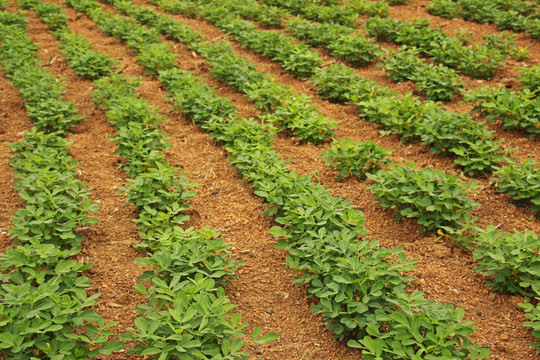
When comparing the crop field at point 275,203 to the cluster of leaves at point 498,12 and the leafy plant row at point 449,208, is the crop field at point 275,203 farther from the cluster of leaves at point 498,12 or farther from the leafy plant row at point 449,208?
the cluster of leaves at point 498,12

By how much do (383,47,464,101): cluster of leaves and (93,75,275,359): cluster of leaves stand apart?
3416 mm

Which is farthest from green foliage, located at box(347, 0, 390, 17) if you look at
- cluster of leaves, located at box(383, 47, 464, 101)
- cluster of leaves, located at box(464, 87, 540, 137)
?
cluster of leaves, located at box(464, 87, 540, 137)

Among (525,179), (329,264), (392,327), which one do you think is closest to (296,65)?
(525,179)

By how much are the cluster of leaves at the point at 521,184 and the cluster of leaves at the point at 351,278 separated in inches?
57.2

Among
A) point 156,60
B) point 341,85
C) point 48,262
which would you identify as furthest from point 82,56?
point 48,262

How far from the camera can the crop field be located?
9.19ft

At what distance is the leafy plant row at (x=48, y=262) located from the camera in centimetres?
260

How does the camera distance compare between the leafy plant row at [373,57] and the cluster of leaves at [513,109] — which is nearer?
the cluster of leaves at [513,109]

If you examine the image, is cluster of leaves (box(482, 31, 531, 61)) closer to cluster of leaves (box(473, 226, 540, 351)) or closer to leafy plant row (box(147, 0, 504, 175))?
leafy plant row (box(147, 0, 504, 175))

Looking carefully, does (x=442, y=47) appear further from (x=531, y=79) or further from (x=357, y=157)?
(x=357, y=157)

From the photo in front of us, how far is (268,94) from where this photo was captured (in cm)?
599

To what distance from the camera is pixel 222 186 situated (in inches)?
185

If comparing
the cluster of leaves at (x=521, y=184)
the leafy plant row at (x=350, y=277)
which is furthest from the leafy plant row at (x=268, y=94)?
the cluster of leaves at (x=521, y=184)

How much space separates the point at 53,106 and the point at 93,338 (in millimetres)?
3900
